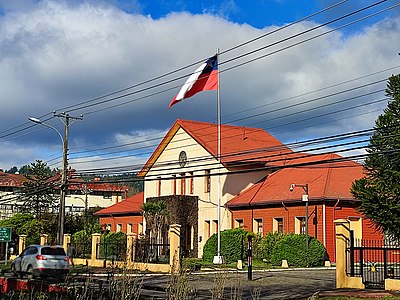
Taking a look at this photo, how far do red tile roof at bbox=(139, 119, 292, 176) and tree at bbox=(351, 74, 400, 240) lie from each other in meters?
16.8

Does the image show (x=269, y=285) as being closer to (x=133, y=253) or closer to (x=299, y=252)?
(x=133, y=253)

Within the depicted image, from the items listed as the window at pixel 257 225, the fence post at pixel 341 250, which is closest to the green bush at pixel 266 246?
the window at pixel 257 225

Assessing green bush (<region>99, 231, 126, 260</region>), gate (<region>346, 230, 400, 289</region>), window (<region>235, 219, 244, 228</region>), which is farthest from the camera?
window (<region>235, 219, 244, 228</region>)

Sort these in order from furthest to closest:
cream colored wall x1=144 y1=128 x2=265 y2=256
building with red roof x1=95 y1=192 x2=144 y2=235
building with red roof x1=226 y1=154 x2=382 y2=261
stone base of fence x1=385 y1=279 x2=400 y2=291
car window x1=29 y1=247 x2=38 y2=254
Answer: building with red roof x1=95 y1=192 x2=144 y2=235, cream colored wall x1=144 y1=128 x2=265 y2=256, building with red roof x1=226 y1=154 x2=382 y2=261, car window x1=29 y1=247 x2=38 y2=254, stone base of fence x1=385 y1=279 x2=400 y2=291

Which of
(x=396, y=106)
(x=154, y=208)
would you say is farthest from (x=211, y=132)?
(x=396, y=106)

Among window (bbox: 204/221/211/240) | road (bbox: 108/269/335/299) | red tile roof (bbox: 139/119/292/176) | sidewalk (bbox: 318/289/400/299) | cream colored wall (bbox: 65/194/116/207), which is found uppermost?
red tile roof (bbox: 139/119/292/176)

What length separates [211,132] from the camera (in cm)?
5084

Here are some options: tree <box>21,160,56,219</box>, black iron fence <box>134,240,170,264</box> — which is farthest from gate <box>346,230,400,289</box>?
tree <box>21,160,56,219</box>

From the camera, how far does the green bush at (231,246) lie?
39406 millimetres

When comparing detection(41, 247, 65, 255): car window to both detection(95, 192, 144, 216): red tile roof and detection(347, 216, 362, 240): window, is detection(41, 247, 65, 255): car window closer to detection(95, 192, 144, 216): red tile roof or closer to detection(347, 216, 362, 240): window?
detection(347, 216, 362, 240): window

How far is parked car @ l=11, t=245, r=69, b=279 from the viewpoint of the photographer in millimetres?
28703

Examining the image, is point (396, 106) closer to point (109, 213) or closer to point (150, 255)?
point (150, 255)

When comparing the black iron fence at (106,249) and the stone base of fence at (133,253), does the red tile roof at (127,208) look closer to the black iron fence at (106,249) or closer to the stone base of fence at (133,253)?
the stone base of fence at (133,253)

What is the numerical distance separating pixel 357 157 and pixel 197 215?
22.8 metres
